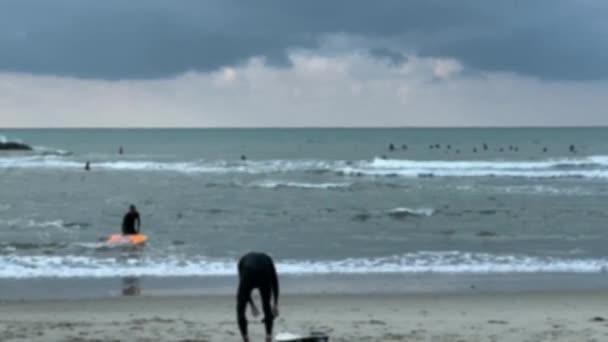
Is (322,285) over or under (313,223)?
under

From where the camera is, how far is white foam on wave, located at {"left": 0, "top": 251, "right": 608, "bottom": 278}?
15625 mm

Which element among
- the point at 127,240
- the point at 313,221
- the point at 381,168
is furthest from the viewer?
the point at 381,168

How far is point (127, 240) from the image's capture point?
19375 mm

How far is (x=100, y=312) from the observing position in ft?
38.1

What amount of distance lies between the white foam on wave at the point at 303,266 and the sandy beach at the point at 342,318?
263cm

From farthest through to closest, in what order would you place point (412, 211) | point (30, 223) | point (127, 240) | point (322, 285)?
point (412, 211)
point (30, 223)
point (127, 240)
point (322, 285)

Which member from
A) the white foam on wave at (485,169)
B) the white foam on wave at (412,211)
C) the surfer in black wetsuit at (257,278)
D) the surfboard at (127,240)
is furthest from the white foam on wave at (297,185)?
the surfer in black wetsuit at (257,278)

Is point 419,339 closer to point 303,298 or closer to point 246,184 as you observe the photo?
point 303,298

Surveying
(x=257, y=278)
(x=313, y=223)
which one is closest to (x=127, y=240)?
(x=313, y=223)

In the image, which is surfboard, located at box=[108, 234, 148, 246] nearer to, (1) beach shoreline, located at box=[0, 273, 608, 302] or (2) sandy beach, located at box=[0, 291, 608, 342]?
(1) beach shoreline, located at box=[0, 273, 608, 302]

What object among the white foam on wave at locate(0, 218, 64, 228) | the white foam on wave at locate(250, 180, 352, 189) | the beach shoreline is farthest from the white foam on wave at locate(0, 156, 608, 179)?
the beach shoreline

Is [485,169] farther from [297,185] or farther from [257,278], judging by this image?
[257,278]

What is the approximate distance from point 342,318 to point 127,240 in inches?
378

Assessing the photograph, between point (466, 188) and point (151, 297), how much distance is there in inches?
1006
